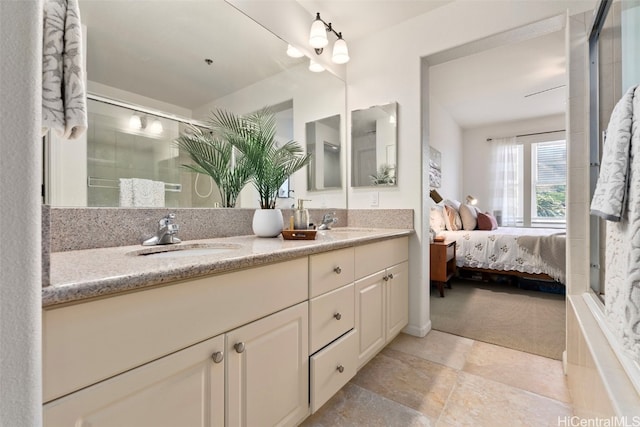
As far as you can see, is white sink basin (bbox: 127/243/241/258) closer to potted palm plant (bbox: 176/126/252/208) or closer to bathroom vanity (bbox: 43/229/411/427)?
bathroom vanity (bbox: 43/229/411/427)

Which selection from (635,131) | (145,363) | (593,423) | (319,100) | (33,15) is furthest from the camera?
(319,100)

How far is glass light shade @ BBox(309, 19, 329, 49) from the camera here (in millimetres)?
1816

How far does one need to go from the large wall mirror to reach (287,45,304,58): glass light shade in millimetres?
39

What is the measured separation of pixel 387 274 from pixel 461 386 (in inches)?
26.8

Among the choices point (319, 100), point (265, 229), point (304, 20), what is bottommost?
point (265, 229)

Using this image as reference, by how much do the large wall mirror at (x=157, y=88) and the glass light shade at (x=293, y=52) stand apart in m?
0.04

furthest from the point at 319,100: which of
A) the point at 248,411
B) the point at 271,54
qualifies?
the point at 248,411

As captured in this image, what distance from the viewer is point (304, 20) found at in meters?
1.95

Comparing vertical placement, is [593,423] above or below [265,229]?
below

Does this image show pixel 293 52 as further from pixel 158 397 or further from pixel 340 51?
pixel 158 397

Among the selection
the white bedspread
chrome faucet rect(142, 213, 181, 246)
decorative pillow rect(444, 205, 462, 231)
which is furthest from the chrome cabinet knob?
decorative pillow rect(444, 205, 462, 231)

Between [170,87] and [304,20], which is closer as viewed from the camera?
[170,87]

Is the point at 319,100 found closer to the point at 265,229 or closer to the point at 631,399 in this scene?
the point at 265,229

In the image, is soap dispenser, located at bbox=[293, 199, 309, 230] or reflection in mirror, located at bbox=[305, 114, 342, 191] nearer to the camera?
soap dispenser, located at bbox=[293, 199, 309, 230]
